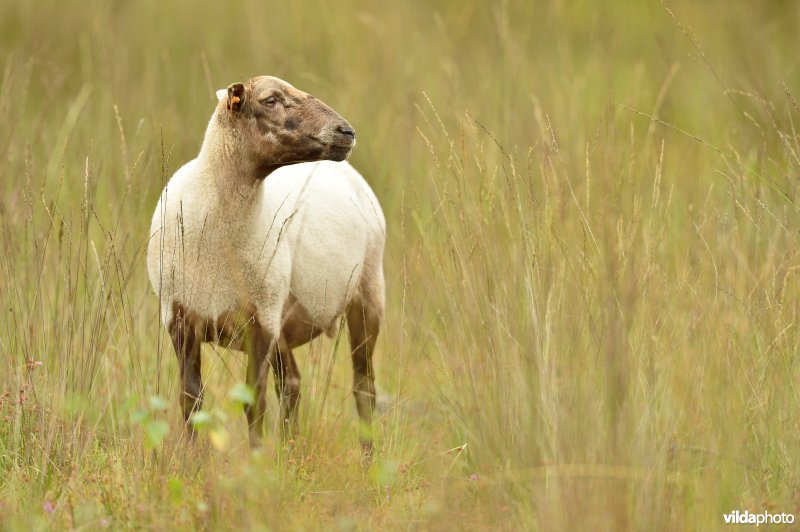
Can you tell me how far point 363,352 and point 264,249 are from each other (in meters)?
0.93

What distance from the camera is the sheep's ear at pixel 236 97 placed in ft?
13.4

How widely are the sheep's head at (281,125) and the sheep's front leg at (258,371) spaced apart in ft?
2.06

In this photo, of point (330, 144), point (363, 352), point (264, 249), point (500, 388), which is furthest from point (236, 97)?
point (500, 388)

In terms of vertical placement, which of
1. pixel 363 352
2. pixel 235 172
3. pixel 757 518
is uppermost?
pixel 235 172

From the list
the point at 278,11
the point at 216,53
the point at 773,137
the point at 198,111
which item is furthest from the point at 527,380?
the point at 278,11

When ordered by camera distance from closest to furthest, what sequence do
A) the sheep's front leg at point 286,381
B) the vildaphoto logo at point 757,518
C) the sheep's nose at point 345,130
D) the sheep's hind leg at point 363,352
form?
the vildaphoto logo at point 757,518 → the sheep's nose at point 345,130 → the sheep's front leg at point 286,381 → the sheep's hind leg at point 363,352

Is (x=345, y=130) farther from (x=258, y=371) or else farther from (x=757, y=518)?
(x=757, y=518)

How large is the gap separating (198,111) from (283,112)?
2831 mm

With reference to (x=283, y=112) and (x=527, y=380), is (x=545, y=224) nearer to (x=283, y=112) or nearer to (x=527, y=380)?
(x=527, y=380)

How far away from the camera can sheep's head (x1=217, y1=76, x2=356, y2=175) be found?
4.02 m

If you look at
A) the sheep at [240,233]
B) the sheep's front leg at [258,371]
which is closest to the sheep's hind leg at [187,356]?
the sheep at [240,233]

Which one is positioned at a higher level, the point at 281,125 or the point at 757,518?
the point at 281,125

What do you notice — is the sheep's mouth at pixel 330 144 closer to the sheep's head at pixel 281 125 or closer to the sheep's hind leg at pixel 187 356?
the sheep's head at pixel 281 125

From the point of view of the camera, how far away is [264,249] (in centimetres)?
421
